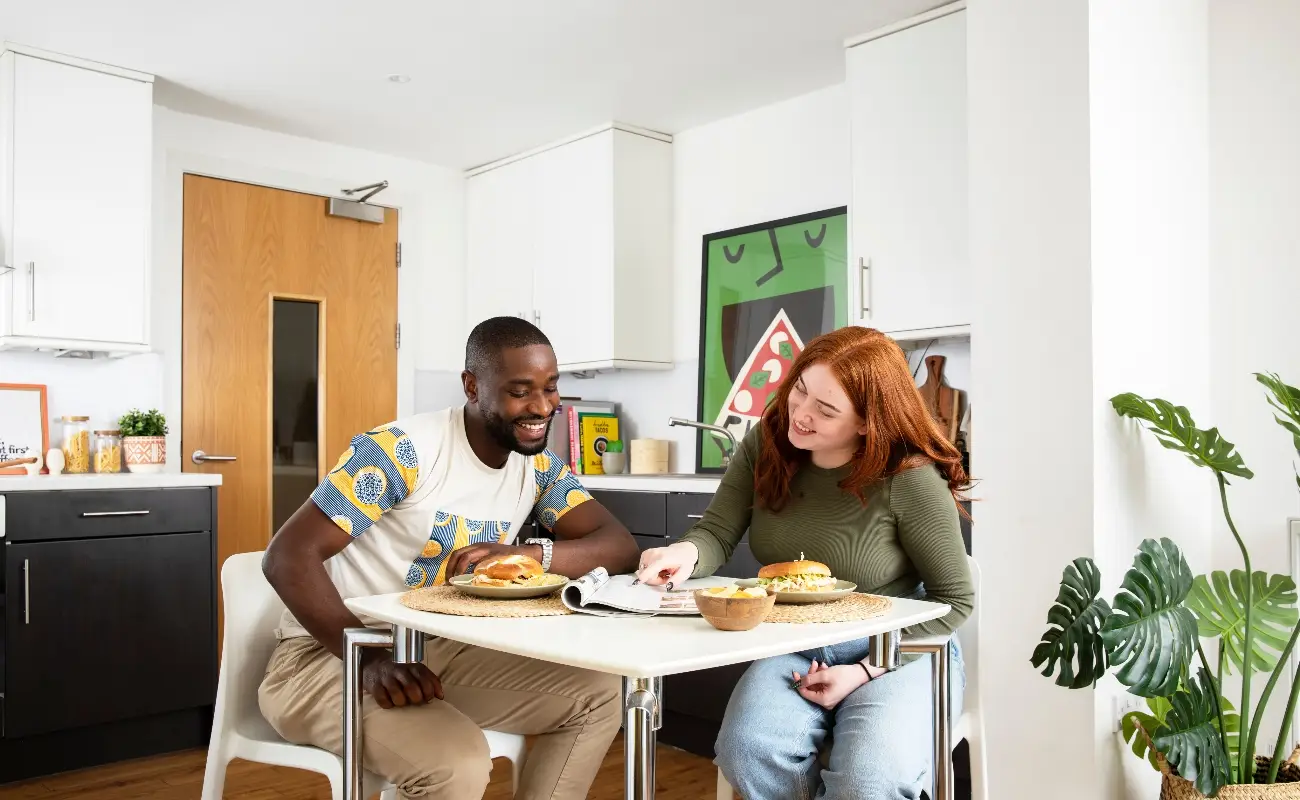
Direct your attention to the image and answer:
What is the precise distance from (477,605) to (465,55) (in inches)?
103

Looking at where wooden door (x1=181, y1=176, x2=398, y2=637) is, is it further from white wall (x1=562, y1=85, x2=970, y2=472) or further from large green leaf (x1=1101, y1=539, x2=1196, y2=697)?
large green leaf (x1=1101, y1=539, x2=1196, y2=697)

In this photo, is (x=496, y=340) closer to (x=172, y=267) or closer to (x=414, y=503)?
(x=414, y=503)

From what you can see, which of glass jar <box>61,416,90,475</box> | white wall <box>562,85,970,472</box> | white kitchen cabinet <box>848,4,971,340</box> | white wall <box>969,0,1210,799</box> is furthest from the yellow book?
white wall <box>969,0,1210,799</box>

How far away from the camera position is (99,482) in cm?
343

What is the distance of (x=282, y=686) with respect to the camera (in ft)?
6.15

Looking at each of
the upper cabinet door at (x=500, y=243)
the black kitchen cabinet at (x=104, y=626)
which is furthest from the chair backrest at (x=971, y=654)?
the upper cabinet door at (x=500, y=243)

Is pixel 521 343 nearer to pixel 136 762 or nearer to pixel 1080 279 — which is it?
pixel 1080 279

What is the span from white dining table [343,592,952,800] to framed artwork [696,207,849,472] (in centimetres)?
236

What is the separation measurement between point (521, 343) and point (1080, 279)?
126 centimetres

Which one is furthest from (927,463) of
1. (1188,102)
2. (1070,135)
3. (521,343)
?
(1188,102)

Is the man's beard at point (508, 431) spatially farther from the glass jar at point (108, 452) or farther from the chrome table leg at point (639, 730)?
the glass jar at point (108, 452)

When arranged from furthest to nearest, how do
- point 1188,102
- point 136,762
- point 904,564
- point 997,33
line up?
1. point 136,762
2. point 1188,102
3. point 997,33
4. point 904,564

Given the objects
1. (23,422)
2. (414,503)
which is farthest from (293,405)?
(414,503)

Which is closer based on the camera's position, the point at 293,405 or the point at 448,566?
the point at 448,566
